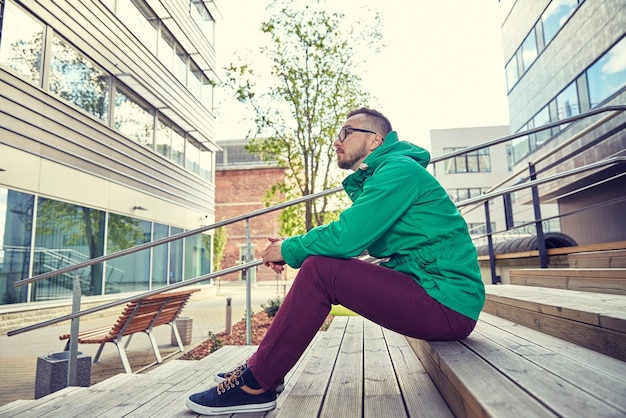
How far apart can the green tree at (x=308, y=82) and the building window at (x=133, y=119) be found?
3481 mm

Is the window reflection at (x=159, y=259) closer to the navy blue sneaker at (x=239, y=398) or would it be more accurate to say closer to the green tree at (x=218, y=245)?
the navy blue sneaker at (x=239, y=398)

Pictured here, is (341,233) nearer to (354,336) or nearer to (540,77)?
(354,336)

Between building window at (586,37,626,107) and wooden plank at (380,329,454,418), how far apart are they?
9.90 meters

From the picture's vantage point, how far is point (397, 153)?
2189 mm

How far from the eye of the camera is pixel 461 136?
37875 millimetres

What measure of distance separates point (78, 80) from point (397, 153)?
401 inches

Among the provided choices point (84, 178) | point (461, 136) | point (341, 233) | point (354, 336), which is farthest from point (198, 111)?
point (461, 136)

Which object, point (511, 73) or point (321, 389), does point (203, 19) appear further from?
point (321, 389)

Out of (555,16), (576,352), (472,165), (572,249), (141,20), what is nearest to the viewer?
(576,352)

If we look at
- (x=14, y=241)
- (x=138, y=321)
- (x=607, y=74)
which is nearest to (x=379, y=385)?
(x=138, y=321)

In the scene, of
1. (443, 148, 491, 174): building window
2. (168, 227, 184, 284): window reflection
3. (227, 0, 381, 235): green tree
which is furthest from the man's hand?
(443, 148, 491, 174): building window

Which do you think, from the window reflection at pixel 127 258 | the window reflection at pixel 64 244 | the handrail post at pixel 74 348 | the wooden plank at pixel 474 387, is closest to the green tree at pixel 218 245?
the window reflection at pixel 127 258

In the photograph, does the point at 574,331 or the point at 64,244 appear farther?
the point at 64,244

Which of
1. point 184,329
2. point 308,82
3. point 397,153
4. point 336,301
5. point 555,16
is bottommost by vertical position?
point 184,329
